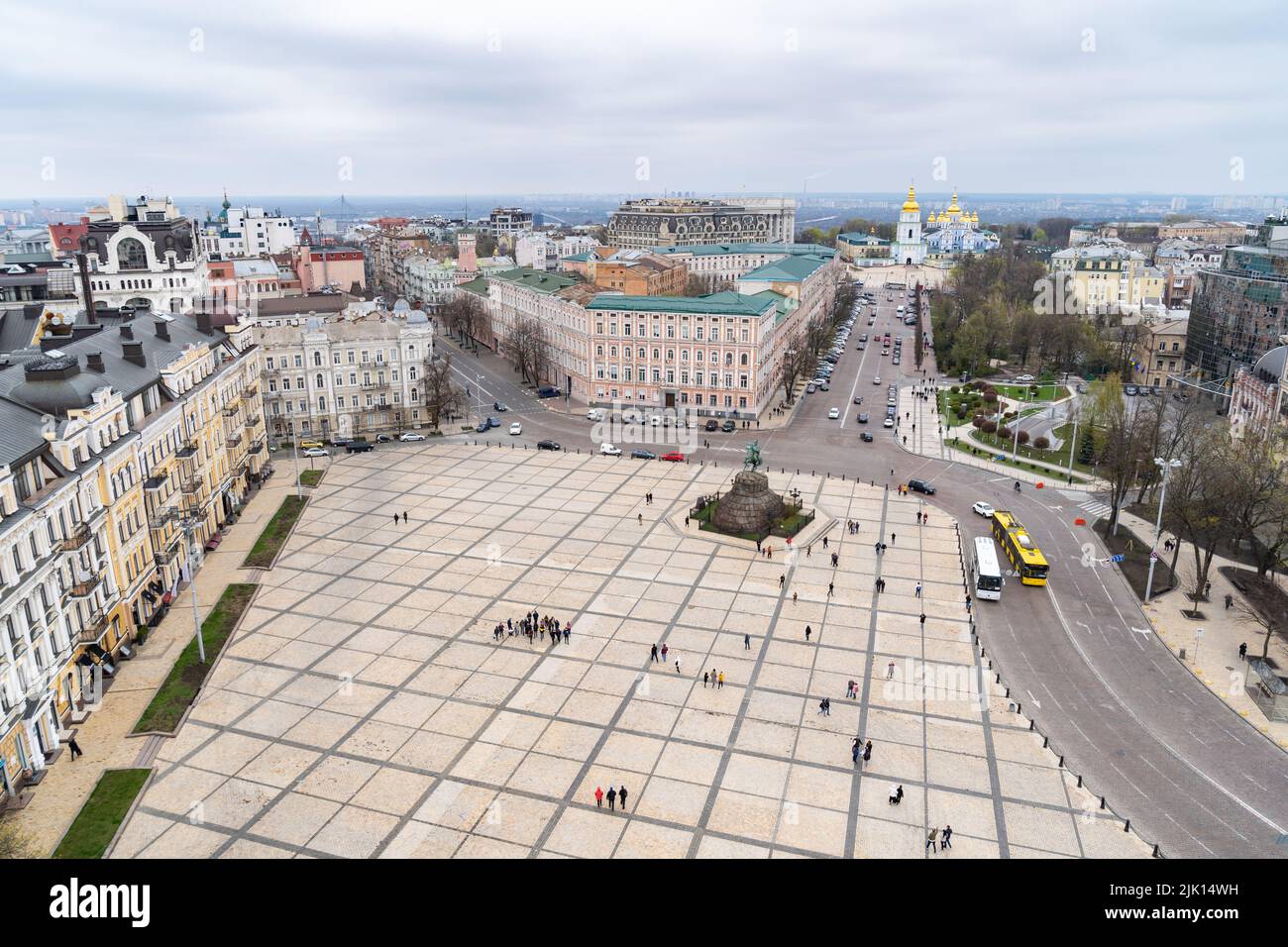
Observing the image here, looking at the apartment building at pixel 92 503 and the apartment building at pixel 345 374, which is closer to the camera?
the apartment building at pixel 92 503

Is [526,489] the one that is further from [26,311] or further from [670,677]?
[26,311]

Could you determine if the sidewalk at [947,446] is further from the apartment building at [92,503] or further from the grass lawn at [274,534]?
the apartment building at [92,503]

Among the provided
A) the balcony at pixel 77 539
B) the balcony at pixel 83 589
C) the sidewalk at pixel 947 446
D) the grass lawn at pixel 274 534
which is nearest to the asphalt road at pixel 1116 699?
the sidewalk at pixel 947 446

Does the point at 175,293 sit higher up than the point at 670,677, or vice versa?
the point at 175,293

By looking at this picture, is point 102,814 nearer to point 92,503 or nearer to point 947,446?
point 92,503

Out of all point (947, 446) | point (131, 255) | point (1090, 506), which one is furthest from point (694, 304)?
point (131, 255)

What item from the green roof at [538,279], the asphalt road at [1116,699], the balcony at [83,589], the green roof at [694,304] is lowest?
the asphalt road at [1116,699]
